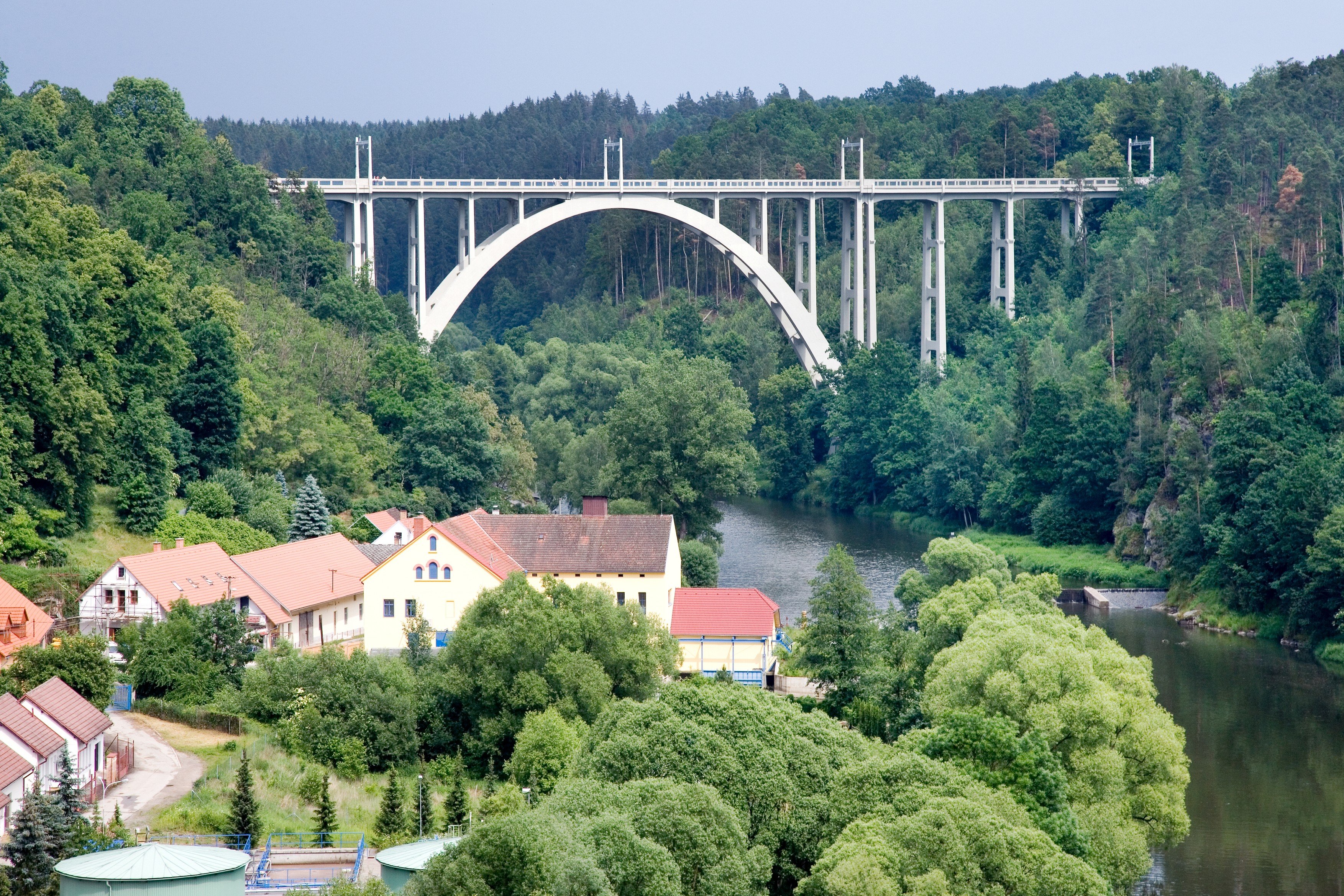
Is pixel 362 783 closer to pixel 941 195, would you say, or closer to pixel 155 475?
pixel 155 475

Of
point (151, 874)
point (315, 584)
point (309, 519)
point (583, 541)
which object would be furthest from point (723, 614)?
point (151, 874)

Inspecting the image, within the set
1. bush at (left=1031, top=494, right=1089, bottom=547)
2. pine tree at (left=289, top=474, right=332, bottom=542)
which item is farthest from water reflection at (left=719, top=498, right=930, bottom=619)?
pine tree at (left=289, top=474, right=332, bottom=542)

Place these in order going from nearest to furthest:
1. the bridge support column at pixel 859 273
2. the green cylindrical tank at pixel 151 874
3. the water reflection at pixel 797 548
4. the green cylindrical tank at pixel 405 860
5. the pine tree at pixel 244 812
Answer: the green cylindrical tank at pixel 151 874 → the green cylindrical tank at pixel 405 860 → the pine tree at pixel 244 812 → the water reflection at pixel 797 548 → the bridge support column at pixel 859 273

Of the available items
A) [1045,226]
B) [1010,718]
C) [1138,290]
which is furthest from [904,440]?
[1010,718]

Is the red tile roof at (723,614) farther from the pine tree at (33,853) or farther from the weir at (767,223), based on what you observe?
the weir at (767,223)

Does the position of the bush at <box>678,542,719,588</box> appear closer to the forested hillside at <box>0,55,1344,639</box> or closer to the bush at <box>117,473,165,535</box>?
the forested hillside at <box>0,55,1344,639</box>

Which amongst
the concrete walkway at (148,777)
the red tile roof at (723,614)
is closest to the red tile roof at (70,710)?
the concrete walkway at (148,777)
